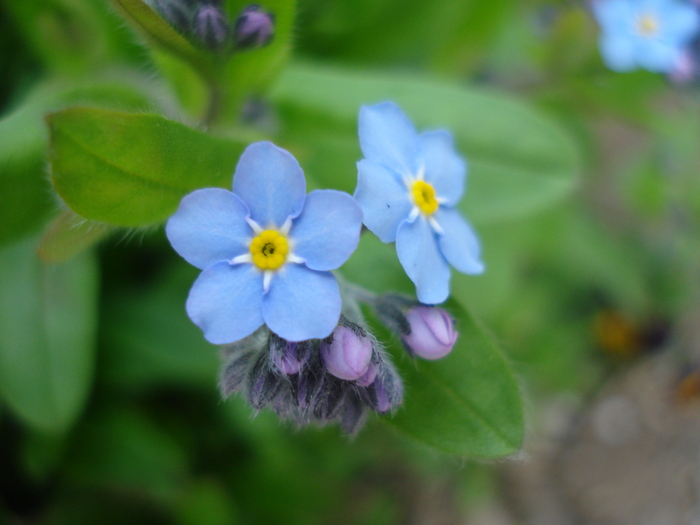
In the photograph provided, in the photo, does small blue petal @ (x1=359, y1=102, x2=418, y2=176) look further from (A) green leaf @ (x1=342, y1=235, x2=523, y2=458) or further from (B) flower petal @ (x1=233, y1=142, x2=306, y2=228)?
(A) green leaf @ (x1=342, y1=235, x2=523, y2=458)

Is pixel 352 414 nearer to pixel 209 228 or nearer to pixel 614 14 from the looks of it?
pixel 209 228

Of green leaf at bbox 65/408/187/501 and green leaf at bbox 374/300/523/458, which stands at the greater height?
green leaf at bbox 374/300/523/458

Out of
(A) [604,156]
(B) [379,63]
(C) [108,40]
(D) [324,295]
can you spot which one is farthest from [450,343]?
(A) [604,156]

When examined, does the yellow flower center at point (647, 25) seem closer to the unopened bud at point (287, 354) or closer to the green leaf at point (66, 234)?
the unopened bud at point (287, 354)

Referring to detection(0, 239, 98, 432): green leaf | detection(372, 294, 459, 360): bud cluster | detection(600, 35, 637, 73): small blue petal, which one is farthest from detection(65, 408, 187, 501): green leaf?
detection(600, 35, 637, 73): small blue petal

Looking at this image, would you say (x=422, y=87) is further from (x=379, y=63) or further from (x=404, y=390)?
(x=404, y=390)

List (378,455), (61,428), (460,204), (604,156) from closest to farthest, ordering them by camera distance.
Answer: (61,428)
(460,204)
(378,455)
(604,156)
